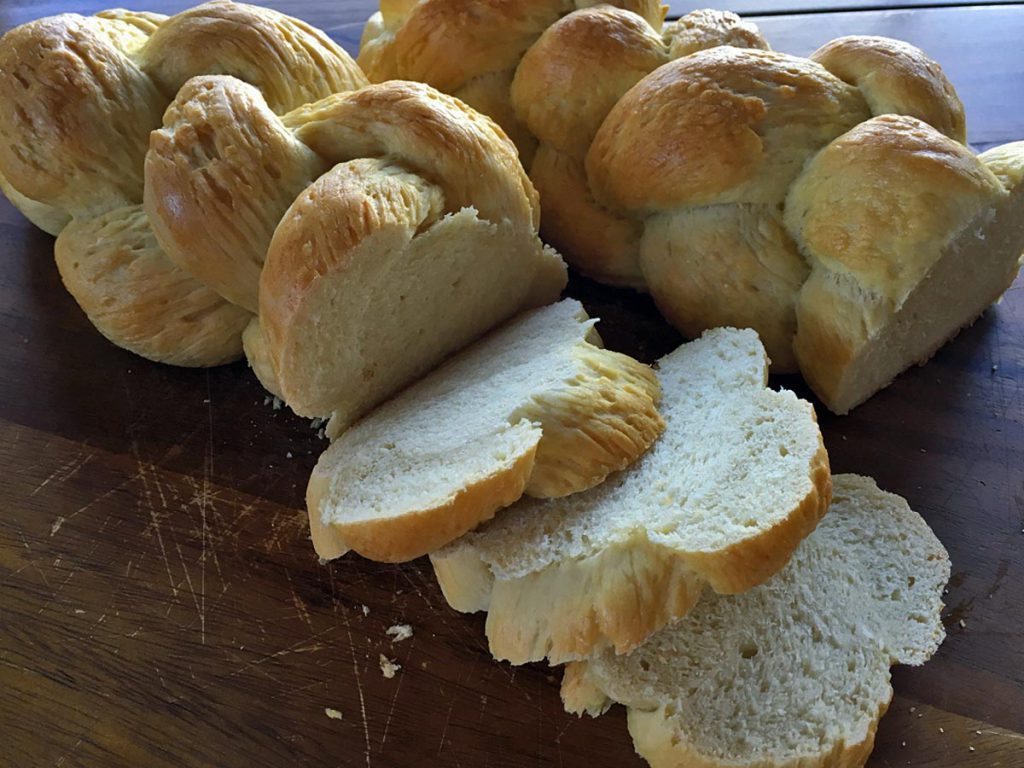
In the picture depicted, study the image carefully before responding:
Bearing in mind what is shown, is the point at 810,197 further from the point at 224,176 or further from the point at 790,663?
the point at 224,176

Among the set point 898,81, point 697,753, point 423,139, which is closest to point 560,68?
point 423,139

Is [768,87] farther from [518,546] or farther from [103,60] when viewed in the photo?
[103,60]

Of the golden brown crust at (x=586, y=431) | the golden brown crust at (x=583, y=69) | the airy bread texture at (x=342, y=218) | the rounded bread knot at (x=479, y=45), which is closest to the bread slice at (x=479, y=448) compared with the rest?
the golden brown crust at (x=586, y=431)

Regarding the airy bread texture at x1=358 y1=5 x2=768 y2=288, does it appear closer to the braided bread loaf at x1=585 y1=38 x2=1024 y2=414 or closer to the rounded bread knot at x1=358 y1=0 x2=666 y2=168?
the rounded bread knot at x1=358 y1=0 x2=666 y2=168

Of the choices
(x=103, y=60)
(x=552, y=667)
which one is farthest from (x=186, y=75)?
(x=552, y=667)

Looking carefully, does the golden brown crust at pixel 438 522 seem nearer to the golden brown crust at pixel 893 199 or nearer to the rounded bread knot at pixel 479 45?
the golden brown crust at pixel 893 199
